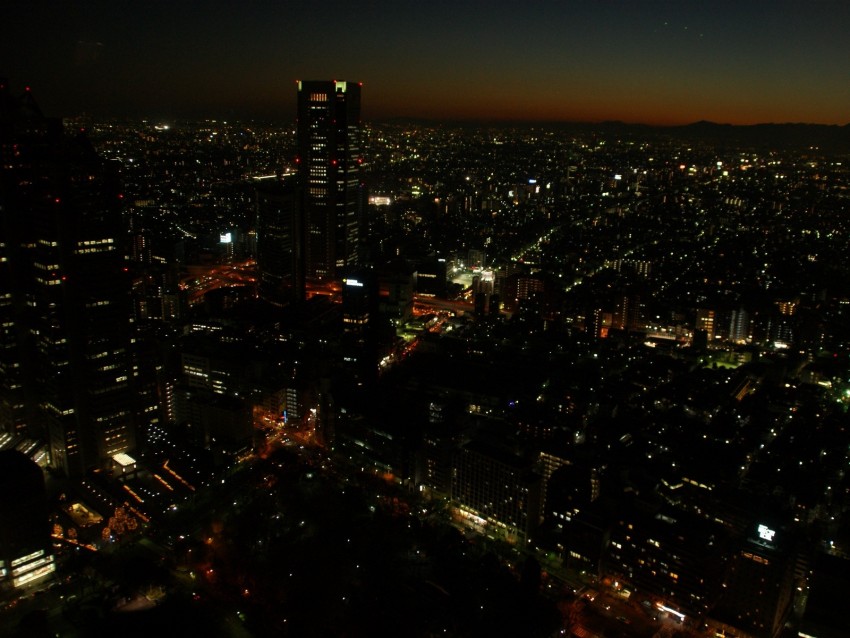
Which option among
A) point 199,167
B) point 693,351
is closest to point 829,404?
point 693,351

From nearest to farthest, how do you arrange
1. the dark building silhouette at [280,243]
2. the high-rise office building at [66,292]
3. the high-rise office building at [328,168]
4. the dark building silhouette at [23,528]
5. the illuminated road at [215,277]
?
the dark building silhouette at [23,528], the high-rise office building at [66,292], the dark building silhouette at [280,243], the illuminated road at [215,277], the high-rise office building at [328,168]

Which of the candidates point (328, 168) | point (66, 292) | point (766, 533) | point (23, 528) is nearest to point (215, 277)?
point (328, 168)

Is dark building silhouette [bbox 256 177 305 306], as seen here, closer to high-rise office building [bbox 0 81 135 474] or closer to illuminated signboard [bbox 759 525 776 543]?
high-rise office building [bbox 0 81 135 474]

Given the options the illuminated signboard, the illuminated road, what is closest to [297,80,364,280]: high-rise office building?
the illuminated road

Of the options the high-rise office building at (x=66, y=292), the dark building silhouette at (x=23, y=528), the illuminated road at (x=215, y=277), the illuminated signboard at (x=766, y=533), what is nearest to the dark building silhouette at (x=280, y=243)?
the illuminated road at (x=215, y=277)

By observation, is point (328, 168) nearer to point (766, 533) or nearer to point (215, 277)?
point (215, 277)

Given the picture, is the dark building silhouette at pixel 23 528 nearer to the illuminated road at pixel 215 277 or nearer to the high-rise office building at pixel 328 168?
the illuminated road at pixel 215 277
